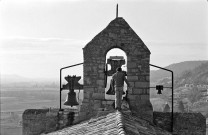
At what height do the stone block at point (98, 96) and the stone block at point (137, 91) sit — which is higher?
the stone block at point (137, 91)

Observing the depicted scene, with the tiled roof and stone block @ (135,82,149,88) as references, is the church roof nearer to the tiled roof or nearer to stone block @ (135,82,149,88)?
stone block @ (135,82,149,88)

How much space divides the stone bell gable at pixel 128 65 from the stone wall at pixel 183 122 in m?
0.92

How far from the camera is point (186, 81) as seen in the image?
111m

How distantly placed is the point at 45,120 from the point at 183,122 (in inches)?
172

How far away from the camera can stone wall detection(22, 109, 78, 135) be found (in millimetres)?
11000

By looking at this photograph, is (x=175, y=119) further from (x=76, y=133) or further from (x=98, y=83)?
(x=76, y=133)

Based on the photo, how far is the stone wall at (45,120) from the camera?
433 inches

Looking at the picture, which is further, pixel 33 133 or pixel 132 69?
pixel 33 133

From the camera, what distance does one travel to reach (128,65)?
1062 centimetres

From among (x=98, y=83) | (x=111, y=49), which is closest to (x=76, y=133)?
(x=98, y=83)

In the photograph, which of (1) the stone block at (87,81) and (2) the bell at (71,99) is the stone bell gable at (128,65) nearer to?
(1) the stone block at (87,81)

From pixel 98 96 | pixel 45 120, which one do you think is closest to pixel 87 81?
pixel 98 96

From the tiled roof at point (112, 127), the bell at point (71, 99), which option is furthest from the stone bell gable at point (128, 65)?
the tiled roof at point (112, 127)

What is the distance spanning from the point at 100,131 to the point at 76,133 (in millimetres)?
1003
